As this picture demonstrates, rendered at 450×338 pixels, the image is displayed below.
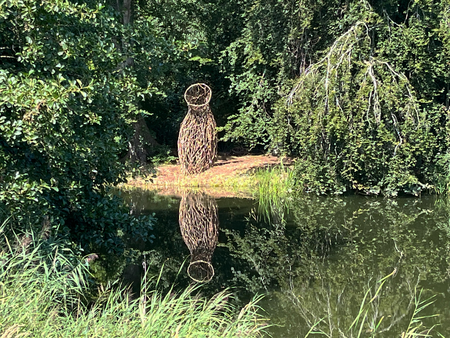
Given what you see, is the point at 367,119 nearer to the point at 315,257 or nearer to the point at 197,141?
the point at 315,257

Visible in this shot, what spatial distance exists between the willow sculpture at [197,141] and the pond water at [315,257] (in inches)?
Answer: 118

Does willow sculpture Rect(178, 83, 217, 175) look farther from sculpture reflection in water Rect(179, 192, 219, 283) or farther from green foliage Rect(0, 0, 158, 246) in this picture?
green foliage Rect(0, 0, 158, 246)

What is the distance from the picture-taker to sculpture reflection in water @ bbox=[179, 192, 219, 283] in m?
5.91

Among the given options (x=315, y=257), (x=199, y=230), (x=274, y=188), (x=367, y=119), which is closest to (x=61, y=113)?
(x=315, y=257)

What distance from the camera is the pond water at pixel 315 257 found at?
4.61 metres

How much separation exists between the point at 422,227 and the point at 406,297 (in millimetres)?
2895

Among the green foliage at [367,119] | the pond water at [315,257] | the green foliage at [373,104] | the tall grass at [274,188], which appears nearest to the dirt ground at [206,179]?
the tall grass at [274,188]

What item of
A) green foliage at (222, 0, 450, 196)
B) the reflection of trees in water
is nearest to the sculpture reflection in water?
the reflection of trees in water

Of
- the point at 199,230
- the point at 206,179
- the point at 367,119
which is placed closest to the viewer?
the point at 199,230

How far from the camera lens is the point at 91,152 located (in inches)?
184

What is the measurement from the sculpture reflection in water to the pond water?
0.05ft

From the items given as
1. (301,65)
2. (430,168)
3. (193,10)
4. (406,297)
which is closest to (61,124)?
(406,297)

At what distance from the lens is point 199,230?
7934 millimetres

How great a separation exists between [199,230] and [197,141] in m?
5.05
